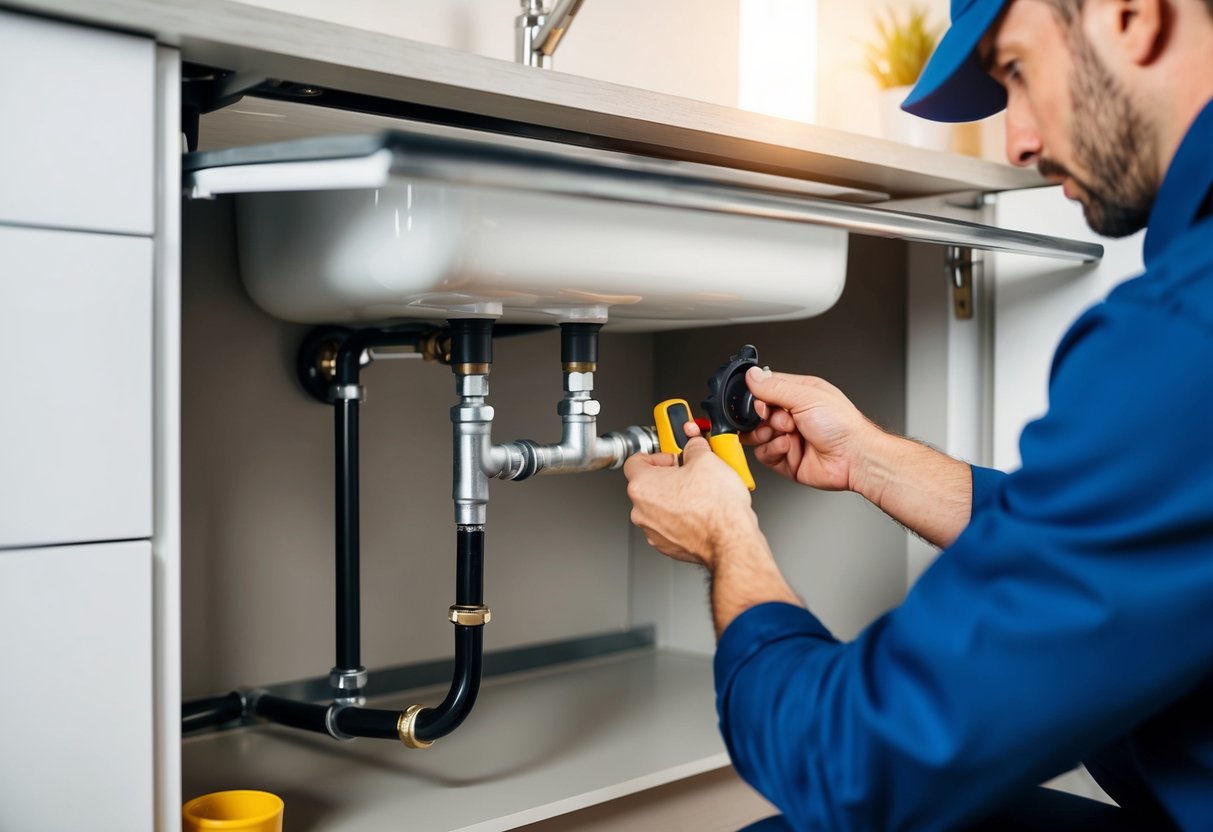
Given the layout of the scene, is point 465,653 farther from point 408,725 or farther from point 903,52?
point 903,52

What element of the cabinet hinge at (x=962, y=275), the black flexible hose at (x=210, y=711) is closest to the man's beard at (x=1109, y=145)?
the cabinet hinge at (x=962, y=275)

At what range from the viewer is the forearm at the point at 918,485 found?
945mm

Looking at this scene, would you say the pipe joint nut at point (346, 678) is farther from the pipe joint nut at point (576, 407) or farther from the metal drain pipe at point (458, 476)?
the pipe joint nut at point (576, 407)

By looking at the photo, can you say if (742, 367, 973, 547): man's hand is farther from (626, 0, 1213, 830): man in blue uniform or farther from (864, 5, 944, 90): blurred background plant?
(864, 5, 944, 90): blurred background plant

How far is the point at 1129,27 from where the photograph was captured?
23.6 inches

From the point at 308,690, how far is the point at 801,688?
2.94 feet

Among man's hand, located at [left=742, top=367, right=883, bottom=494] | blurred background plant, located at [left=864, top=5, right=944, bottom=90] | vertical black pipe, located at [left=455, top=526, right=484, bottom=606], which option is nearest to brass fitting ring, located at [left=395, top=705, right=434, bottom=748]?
vertical black pipe, located at [left=455, top=526, right=484, bottom=606]

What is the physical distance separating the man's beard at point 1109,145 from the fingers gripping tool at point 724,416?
316mm

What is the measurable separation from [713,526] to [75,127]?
0.44 metres

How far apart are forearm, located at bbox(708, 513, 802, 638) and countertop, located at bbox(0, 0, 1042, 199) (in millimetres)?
342

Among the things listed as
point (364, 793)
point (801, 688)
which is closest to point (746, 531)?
point (801, 688)

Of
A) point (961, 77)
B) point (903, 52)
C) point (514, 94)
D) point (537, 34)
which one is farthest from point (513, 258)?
point (903, 52)

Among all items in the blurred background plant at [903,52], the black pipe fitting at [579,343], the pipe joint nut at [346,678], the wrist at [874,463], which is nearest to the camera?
the wrist at [874,463]

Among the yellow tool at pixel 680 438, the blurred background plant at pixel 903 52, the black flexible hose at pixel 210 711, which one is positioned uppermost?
the blurred background plant at pixel 903 52
